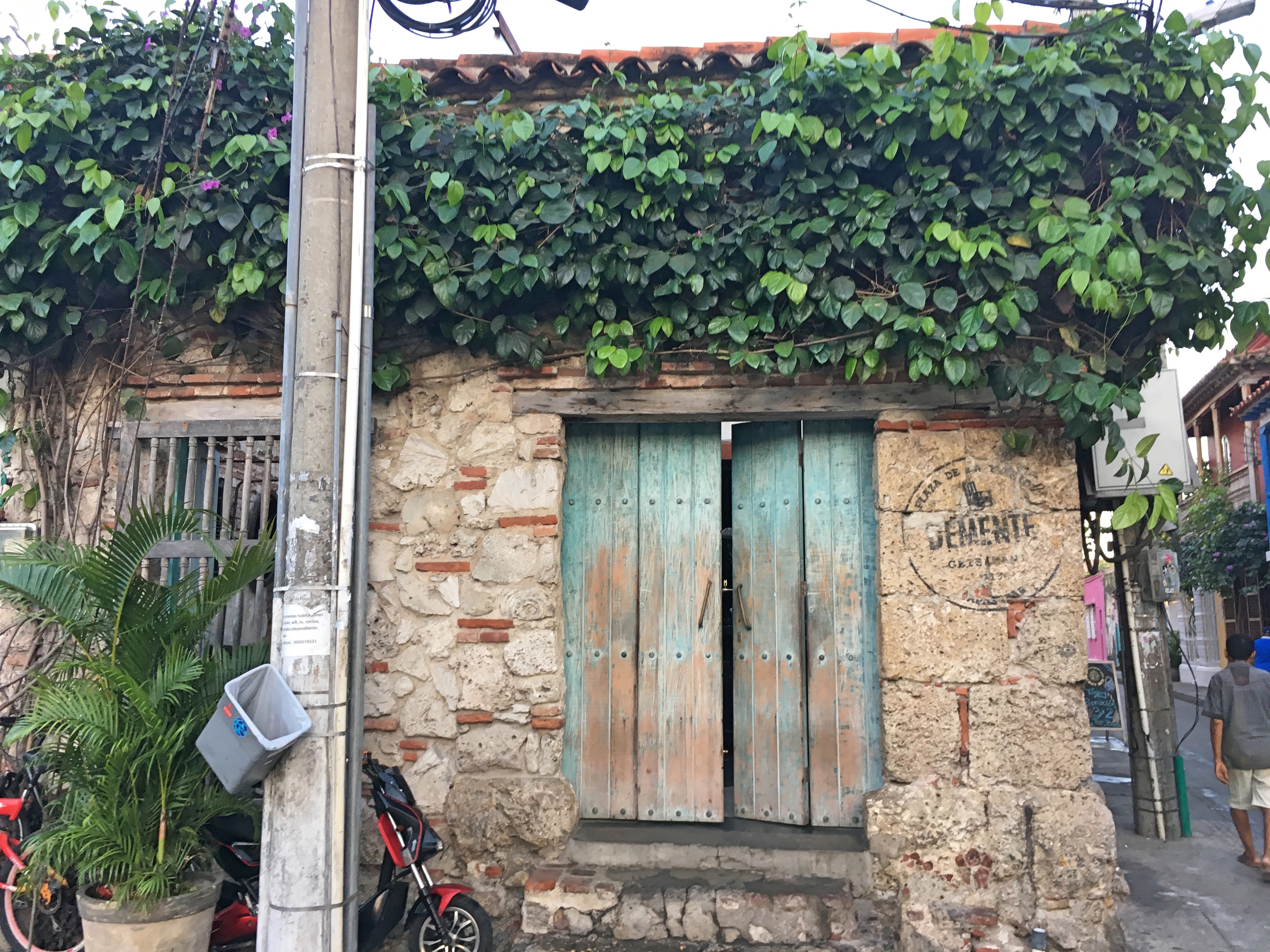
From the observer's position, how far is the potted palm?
3.19 meters

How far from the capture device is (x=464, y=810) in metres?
4.01

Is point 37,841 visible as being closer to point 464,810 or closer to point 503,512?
point 464,810

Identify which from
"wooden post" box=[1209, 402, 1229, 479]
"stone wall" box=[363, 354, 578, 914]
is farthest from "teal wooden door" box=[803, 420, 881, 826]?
"wooden post" box=[1209, 402, 1229, 479]

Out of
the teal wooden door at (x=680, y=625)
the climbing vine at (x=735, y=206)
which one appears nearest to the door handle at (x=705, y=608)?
the teal wooden door at (x=680, y=625)

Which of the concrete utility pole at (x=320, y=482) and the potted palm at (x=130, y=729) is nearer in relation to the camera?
the concrete utility pole at (x=320, y=482)

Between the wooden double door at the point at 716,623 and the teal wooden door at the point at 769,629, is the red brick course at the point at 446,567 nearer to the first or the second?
the wooden double door at the point at 716,623

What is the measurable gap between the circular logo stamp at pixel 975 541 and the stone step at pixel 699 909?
4.52 feet

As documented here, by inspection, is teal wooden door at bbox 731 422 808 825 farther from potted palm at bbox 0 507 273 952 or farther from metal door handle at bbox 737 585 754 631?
potted palm at bbox 0 507 273 952

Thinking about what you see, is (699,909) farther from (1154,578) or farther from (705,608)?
(1154,578)

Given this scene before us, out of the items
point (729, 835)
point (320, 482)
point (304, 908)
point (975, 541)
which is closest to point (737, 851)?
point (729, 835)

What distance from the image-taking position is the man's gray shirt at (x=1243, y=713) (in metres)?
5.26

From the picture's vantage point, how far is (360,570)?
2.95m

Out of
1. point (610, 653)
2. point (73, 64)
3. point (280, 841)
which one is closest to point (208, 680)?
point (280, 841)

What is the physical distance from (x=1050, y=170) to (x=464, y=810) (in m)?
3.79
